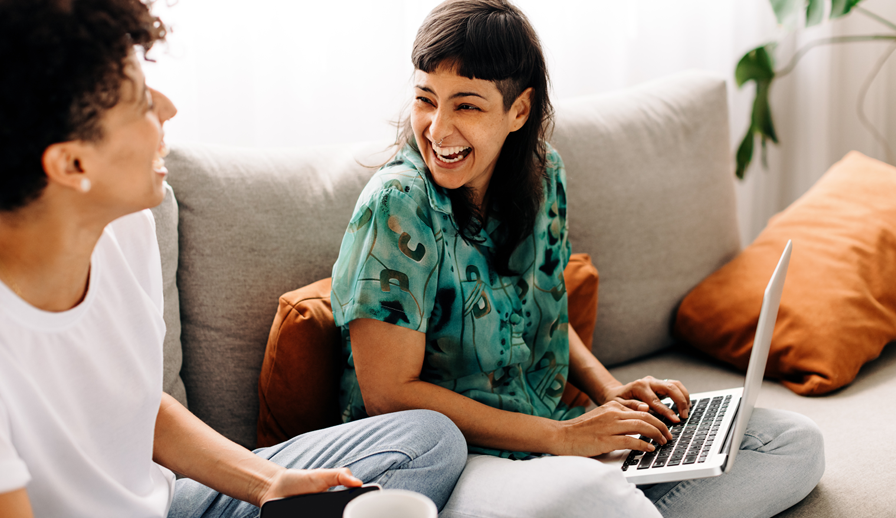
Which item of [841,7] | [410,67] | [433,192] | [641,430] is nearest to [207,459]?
[433,192]

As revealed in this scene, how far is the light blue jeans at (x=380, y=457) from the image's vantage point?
3.07ft

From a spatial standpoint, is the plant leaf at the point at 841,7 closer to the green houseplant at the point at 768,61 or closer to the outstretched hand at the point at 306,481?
the green houseplant at the point at 768,61

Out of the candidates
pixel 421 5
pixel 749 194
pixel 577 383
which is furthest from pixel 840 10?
pixel 577 383

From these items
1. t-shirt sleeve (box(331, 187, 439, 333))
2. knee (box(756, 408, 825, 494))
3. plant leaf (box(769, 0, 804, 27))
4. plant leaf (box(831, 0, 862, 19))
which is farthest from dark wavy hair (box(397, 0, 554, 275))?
plant leaf (box(831, 0, 862, 19))

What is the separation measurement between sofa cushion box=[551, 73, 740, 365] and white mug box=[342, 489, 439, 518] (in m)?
1.16

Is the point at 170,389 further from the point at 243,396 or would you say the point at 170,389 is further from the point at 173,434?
the point at 173,434

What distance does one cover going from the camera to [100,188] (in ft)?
2.35

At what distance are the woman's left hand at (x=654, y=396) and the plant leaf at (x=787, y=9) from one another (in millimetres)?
1334

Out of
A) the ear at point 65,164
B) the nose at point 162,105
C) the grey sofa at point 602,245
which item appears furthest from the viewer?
the grey sofa at point 602,245

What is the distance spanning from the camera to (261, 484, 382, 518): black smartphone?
2.21ft

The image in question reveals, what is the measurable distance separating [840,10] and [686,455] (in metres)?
1.65

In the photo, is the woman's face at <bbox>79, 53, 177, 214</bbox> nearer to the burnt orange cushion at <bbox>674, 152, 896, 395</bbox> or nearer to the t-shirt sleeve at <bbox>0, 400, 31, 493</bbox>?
the t-shirt sleeve at <bbox>0, 400, 31, 493</bbox>

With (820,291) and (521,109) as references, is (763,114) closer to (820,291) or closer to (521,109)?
(820,291)

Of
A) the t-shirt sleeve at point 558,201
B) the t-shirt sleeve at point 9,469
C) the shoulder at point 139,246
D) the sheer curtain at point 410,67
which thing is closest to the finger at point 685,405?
the t-shirt sleeve at point 558,201
